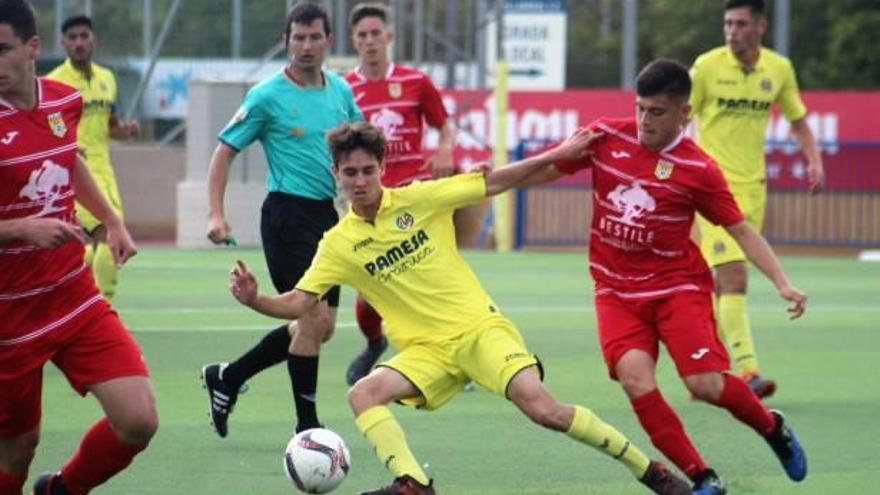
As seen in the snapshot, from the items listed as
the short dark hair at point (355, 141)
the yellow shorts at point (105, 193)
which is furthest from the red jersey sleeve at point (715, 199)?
the yellow shorts at point (105, 193)

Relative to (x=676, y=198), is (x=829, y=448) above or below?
below

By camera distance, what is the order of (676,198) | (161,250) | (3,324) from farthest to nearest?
(161,250)
(676,198)
(3,324)

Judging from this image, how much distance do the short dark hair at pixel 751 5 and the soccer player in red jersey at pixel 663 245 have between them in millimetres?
3522

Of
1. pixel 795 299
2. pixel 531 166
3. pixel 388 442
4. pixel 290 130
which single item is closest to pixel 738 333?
pixel 290 130

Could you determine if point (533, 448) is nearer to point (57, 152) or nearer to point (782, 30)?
point (57, 152)

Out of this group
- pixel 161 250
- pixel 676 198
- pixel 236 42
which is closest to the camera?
pixel 676 198

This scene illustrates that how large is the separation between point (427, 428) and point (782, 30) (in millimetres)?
19520

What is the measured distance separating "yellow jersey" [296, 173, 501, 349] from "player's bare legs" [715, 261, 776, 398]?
3.79m

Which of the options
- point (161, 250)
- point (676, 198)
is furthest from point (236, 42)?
point (676, 198)

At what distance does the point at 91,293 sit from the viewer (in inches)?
312

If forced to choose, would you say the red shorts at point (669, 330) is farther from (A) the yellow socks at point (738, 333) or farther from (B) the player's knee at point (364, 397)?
(A) the yellow socks at point (738, 333)

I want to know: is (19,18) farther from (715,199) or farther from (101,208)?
(715,199)

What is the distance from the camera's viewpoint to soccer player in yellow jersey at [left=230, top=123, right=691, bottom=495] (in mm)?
8414

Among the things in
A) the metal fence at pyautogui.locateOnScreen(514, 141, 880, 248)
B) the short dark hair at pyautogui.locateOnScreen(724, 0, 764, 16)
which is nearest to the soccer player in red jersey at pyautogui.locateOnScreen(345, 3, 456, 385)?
the short dark hair at pyautogui.locateOnScreen(724, 0, 764, 16)
